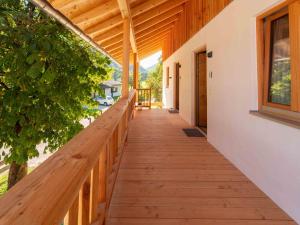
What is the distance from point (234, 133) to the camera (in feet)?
10.7

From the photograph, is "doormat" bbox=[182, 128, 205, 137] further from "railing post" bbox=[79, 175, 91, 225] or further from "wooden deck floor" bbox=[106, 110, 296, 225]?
"railing post" bbox=[79, 175, 91, 225]

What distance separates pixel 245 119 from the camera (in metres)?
2.91

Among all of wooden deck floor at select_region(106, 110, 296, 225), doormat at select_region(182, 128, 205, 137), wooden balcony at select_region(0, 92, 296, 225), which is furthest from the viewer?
doormat at select_region(182, 128, 205, 137)

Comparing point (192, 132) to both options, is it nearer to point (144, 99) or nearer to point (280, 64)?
point (280, 64)

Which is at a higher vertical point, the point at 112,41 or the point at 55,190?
the point at 112,41

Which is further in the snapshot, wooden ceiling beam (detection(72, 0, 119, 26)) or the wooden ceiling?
wooden ceiling beam (detection(72, 0, 119, 26))

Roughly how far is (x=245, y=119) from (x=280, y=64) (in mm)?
781

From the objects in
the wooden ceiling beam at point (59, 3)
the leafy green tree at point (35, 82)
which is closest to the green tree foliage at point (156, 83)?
the leafy green tree at point (35, 82)

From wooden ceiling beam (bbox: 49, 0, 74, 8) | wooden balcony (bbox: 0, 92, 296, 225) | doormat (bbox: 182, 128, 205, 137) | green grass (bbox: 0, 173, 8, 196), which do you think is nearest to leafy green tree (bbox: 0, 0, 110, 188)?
wooden ceiling beam (bbox: 49, 0, 74, 8)

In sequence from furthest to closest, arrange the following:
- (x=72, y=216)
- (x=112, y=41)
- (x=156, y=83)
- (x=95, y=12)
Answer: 1. (x=156, y=83)
2. (x=112, y=41)
3. (x=95, y=12)
4. (x=72, y=216)

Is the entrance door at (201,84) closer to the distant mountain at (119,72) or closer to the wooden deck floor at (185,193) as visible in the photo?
the wooden deck floor at (185,193)

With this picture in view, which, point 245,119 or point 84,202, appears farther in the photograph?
point 245,119

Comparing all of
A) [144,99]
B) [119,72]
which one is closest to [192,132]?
[144,99]

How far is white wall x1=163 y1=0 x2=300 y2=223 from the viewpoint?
80.8 inches
